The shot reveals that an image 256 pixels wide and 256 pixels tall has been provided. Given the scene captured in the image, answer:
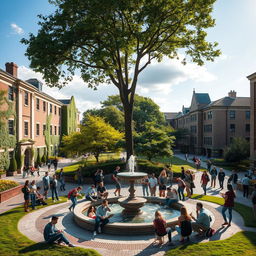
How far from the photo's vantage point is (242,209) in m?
13.9

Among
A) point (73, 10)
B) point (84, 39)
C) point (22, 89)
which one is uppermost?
point (73, 10)

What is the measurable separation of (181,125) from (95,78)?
57320mm

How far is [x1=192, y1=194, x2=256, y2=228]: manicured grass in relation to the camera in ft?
38.1

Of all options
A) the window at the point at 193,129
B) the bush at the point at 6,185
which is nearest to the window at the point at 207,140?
the window at the point at 193,129

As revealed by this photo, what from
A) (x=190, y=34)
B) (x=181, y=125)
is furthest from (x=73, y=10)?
(x=181, y=125)

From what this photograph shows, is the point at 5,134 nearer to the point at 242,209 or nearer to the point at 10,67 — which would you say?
the point at 10,67

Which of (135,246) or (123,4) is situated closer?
(135,246)

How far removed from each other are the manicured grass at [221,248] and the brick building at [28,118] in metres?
24.4

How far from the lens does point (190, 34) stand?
Answer: 2236cm

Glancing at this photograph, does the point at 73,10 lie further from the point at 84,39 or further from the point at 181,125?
the point at 181,125

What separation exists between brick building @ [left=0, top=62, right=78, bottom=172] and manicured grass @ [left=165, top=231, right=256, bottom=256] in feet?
80.0

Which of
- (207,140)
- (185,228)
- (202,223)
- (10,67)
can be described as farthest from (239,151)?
(10,67)

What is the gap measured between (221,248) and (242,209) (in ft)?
20.8

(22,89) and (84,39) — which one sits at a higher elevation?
(84,39)
